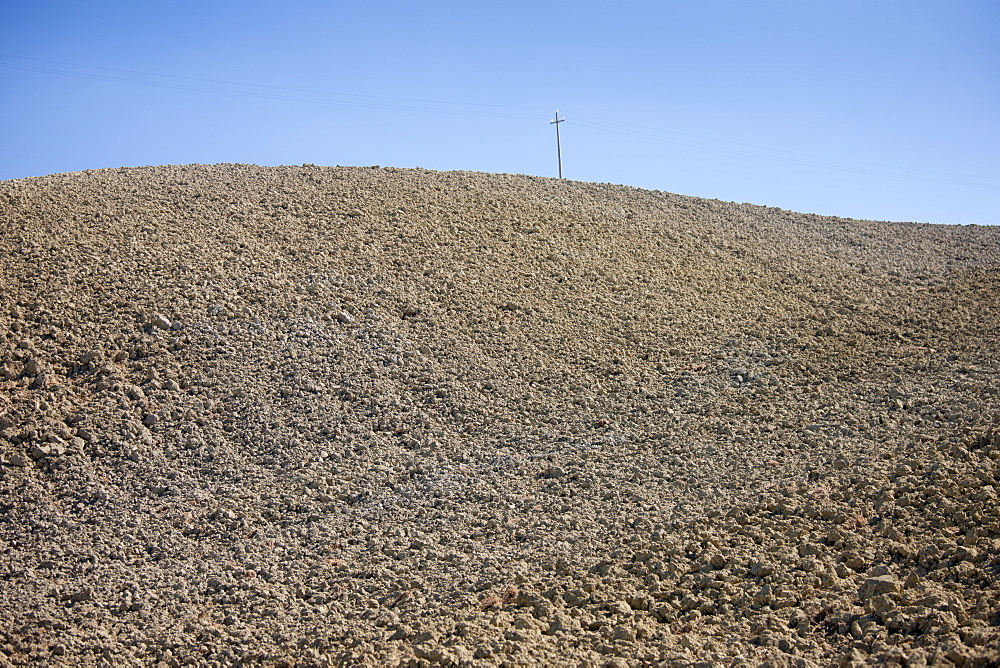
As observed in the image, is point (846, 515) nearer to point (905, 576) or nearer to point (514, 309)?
point (905, 576)

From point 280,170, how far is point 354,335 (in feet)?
19.7

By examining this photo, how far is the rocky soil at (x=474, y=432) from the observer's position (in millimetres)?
6180

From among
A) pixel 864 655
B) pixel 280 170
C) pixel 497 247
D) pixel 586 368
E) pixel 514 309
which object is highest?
pixel 280 170

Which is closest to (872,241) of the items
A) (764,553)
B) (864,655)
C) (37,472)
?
(764,553)

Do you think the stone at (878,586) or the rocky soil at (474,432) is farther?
the rocky soil at (474,432)

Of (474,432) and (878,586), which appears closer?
(878,586)

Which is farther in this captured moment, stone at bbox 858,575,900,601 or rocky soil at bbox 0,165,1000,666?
rocky soil at bbox 0,165,1000,666

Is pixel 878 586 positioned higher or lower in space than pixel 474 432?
lower

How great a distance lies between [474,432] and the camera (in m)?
9.32

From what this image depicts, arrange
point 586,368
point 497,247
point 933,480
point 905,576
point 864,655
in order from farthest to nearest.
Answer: point 497,247
point 586,368
point 933,480
point 905,576
point 864,655

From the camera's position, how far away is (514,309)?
11.8m

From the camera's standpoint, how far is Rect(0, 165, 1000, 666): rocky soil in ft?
20.3

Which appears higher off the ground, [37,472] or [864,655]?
[37,472]

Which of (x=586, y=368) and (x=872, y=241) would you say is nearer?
(x=586, y=368)
